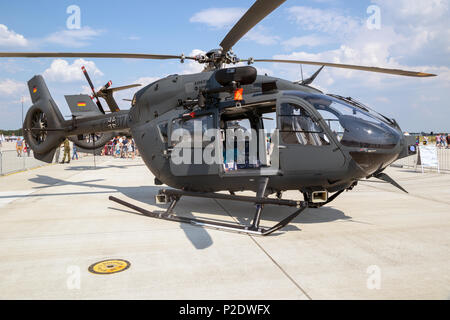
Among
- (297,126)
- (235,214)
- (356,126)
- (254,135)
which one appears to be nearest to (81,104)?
(254,135)

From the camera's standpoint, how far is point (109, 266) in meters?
4.00

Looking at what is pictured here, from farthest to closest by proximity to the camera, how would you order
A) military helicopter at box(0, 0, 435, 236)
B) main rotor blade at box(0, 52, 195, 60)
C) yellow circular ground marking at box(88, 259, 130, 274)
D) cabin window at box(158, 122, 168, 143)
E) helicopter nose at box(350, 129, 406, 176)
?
1. cabin window at box(158, 122, 168, 143)
2. main rotor blade at box(0, 52, 195, 60)
3. military helicopter at box(0, 0, 435, 236)
4. helicopter nose at box(350, 129, 406, 176)
5. yellow circular ground marking at box(88, 259, 130, 274)

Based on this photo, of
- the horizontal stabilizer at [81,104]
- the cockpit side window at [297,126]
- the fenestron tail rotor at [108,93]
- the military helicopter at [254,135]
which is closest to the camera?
the military helicopter at [254,135]

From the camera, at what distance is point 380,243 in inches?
187

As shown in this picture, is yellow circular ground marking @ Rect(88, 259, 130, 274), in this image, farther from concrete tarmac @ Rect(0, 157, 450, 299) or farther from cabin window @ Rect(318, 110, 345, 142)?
cabin window @ Rect(318, 110, 345, 142)

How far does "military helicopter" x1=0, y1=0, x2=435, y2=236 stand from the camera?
17.3ft

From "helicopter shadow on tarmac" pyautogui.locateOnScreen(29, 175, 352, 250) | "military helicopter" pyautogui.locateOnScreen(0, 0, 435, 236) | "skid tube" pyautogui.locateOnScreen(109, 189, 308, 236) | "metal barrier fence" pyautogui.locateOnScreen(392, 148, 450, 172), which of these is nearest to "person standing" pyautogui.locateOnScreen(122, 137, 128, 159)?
"helicopter shadow on tarmac" pyautogui.locateOnScreen(29, 175, 352, 250)

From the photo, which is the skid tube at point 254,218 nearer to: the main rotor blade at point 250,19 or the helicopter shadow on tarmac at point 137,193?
the helicopter shadow on tarmac at point 137,193

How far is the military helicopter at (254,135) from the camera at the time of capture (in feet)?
17.3

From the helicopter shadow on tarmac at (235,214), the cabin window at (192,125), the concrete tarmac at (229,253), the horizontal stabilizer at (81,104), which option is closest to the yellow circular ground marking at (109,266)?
the concrete tarmac at (229,253)

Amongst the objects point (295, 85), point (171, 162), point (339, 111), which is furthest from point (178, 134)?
point (339, 111)

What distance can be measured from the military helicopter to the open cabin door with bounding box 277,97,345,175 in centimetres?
2

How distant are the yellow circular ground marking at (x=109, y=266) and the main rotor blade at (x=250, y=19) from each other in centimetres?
391

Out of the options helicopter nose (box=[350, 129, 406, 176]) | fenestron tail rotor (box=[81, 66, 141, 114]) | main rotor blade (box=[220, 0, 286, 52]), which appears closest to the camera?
main rotor blade (box=[220, 0, 286, 52])
